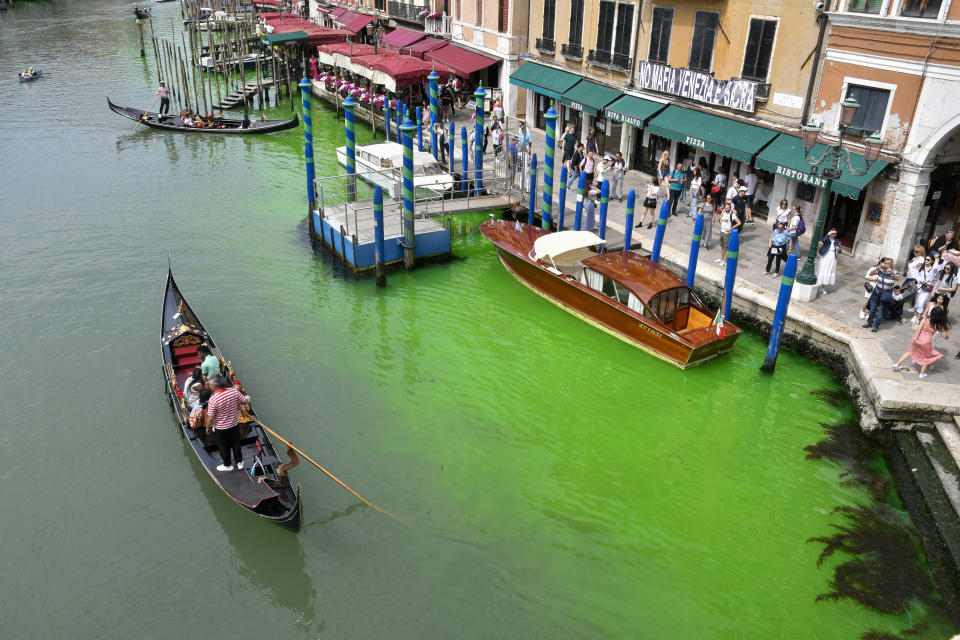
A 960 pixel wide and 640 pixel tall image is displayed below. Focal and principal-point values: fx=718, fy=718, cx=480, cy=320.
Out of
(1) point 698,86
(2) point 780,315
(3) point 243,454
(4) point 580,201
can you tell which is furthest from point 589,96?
(3) point 243,454

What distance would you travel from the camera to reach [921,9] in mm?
14250

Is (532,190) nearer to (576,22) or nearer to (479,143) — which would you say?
(479,143)

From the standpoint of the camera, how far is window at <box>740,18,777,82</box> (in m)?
17.8

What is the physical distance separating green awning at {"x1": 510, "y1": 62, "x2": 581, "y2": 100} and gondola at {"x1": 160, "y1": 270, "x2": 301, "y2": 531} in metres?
16.8

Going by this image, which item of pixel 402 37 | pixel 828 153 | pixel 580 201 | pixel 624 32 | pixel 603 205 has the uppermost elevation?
pixel 624 32

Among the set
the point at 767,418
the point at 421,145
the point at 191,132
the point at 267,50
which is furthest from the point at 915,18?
the point at 267,50

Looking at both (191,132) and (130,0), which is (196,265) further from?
(130,0)

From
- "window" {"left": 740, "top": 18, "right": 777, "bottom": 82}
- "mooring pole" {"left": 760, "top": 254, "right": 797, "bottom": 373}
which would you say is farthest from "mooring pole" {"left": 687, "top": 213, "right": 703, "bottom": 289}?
"window" {"left": 740, "top": 18, "right": 777, "bottom": 82}

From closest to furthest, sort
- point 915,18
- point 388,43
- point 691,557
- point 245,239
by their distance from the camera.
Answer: point 691,557 < point 915,18 < point 245,239 < point 388,43

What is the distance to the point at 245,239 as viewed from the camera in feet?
66.7

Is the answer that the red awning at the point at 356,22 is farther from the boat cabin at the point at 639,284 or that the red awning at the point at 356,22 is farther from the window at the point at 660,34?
the boat cabin at the point at 639,284

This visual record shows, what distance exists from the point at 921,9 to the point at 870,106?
Answer: 210 cm

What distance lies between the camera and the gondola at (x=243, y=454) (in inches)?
396

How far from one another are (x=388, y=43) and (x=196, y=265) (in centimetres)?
2352
